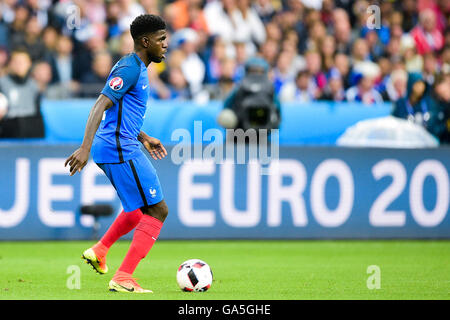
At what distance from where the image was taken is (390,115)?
13.8 meters

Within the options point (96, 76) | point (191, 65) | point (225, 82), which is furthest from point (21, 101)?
point (225, 82)

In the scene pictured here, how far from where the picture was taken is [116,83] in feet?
23.8

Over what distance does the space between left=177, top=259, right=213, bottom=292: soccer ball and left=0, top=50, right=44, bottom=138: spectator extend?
590 cm

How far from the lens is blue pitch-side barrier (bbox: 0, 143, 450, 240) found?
12406 mm

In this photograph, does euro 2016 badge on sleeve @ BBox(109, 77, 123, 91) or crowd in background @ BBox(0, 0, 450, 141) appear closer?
euro 2016 badge on sleeve @ BBox(109, 77, 123, 91)

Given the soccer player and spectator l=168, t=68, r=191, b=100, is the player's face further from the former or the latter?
spectator l=168, t=68, r=191, b=100

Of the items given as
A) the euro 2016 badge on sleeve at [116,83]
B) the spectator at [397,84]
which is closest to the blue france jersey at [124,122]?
the euro 2016 badge on sleeve at [116,83]

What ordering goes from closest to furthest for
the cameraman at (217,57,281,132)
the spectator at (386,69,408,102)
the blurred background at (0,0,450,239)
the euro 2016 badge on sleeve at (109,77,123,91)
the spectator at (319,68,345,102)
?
1. the euro 2016 badge on sleeve at (109,77,123,91)
2. the blurred background at (0,0,450,239)
3. the cameraman at (217,57,281,132)
4. the spectator at (386,69,408,102)
5. the spectator at (319,68,345,102)

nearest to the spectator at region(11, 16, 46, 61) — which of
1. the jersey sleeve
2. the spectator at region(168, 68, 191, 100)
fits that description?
the spectator at region(168, 68, 191, 100)

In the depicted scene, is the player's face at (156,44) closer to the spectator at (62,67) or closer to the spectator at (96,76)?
the spectator at (96,76)

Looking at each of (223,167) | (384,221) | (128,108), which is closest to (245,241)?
(223,167)

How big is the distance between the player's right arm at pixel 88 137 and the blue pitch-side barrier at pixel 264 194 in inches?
210

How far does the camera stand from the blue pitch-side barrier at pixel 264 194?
12406 mm
